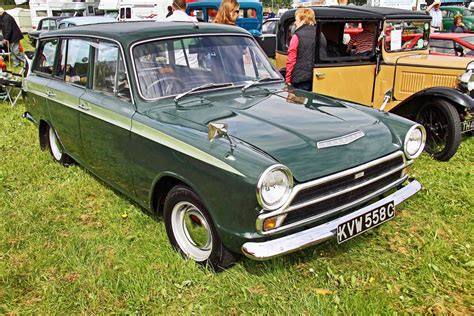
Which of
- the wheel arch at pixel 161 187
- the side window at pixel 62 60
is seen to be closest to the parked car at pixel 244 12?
the side window at pixel 62 60

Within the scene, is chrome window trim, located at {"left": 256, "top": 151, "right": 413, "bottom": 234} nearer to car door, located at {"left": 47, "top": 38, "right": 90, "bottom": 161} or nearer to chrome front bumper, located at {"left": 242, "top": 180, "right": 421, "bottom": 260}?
chrome front bumper, located at {"left": 242, "top": 180, "right": 421, "bottom": 260}

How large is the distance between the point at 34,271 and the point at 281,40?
5063mm

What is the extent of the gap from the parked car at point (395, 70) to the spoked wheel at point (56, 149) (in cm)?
337

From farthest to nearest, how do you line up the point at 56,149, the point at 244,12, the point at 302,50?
1. the point at 244,12
2. the point at 302,50
3. the point at 56,149

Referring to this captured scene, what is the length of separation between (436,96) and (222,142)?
3.66m

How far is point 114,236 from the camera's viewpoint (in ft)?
12.2

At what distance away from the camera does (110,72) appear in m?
3.83

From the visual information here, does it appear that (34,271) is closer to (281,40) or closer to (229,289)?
(229,289)

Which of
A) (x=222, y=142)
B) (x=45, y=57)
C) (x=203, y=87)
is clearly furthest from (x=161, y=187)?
(x=45, y=57)

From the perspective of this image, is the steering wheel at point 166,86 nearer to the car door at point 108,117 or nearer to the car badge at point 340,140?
the car door at point 108,117

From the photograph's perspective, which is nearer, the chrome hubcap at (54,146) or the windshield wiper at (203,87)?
the windshield wiper at (203,87)

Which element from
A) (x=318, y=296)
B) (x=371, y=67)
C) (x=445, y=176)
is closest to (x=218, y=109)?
(x=318, y=296)

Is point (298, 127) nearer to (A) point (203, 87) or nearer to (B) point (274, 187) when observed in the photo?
(B) point (274, 187)

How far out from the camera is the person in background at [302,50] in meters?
5.62
